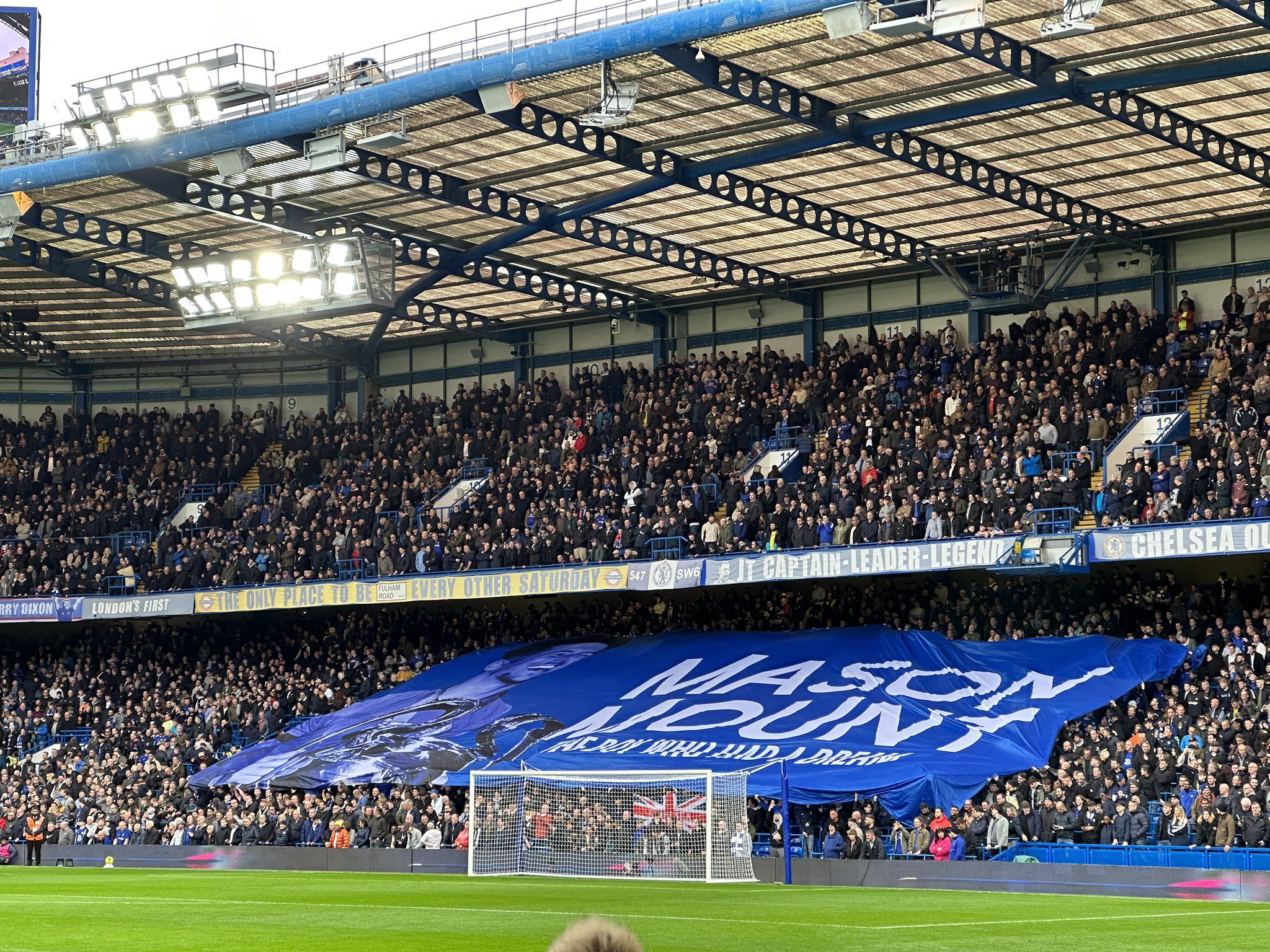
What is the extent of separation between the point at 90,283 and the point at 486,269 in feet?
34.8

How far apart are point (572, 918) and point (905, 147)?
72.0 feet

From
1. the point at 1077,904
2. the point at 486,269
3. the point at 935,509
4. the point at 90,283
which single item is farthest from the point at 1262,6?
the point at 90,283

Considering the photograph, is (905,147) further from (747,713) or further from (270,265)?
(270,265)

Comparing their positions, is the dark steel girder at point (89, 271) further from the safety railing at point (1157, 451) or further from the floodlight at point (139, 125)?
the safety railing at point (1157, 451)

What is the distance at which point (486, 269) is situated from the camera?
4725 centimetres

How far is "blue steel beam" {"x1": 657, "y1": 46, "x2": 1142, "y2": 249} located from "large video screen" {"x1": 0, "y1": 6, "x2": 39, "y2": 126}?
1153 inches

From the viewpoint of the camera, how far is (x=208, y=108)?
35875 millimetres

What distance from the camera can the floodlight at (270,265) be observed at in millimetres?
40312

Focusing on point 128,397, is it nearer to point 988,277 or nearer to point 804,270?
point 804,270

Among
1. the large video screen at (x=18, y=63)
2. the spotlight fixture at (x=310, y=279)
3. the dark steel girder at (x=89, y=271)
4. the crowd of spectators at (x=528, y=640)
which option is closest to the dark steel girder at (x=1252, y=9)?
the crowd of spectators at (x=528, y=640)

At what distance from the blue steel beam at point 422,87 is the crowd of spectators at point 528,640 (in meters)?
14.0

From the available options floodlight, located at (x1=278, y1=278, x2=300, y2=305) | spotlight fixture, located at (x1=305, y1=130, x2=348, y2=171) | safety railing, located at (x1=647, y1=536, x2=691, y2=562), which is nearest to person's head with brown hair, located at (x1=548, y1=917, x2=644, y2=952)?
spotlight fixture, located at (x1=305, y1=130, x2=348, y2=171)

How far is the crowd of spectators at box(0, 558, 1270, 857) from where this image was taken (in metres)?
30.1

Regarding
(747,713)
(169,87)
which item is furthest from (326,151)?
(747,713)
